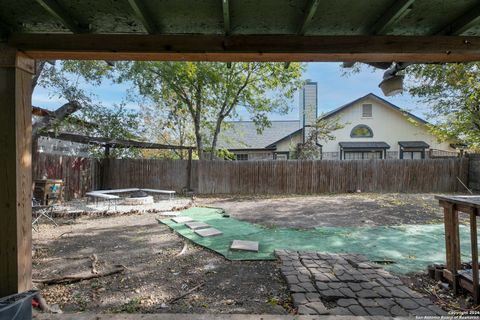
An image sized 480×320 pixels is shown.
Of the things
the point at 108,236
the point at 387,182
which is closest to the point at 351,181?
the point at 387,182

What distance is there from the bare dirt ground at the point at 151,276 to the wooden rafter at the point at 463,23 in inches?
112

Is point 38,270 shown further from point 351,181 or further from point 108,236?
point 351,181

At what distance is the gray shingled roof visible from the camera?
19.9 metres

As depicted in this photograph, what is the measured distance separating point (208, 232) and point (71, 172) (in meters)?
7.39

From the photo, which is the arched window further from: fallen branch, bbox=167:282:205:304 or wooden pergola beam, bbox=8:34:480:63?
fallen branch, bbox=167:282:205:304

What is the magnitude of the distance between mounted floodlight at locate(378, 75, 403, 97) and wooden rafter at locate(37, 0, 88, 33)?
312cm

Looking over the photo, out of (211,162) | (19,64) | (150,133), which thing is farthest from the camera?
(150,133)

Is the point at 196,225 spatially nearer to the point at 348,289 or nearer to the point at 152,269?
the point at 152,269

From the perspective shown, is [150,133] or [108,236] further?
[150,133]

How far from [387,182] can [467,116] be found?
4963 millimetres

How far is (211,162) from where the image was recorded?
1350 centimetres

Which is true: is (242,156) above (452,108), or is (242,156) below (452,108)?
below

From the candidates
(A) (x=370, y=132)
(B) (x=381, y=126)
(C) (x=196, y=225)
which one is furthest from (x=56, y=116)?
(B) (x=381, y=126)

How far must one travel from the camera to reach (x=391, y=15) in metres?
2.07
